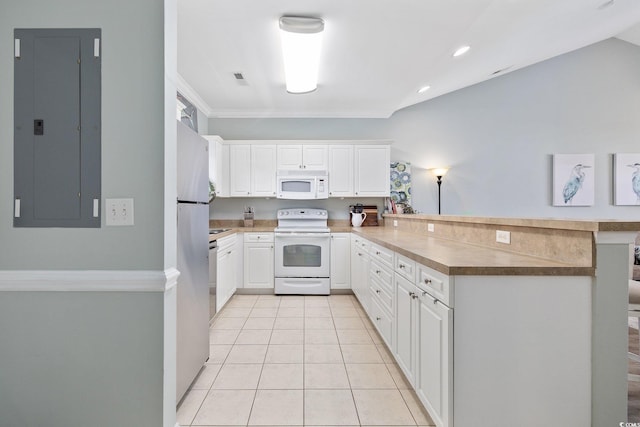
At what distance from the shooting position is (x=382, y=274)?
8.64 ft

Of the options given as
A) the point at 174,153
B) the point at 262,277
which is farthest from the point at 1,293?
the point at 262,277

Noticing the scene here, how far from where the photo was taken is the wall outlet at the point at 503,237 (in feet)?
6.27

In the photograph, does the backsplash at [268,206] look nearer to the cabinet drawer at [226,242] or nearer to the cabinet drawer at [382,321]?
the cabinet drawer at [226,242]

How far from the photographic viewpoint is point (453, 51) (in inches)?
127

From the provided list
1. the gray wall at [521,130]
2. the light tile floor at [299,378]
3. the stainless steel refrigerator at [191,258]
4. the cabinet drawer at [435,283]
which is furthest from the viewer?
the gray wall at [521,130]

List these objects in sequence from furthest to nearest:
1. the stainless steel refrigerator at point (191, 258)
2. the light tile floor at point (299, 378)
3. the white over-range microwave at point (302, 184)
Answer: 1. the white over-range microwave at point (302, 184)
2. the stainless steel refrigerator at point (191, 258)
3. the light tile floor at point (299, 378)

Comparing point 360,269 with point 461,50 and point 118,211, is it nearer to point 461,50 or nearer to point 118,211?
point 461,50

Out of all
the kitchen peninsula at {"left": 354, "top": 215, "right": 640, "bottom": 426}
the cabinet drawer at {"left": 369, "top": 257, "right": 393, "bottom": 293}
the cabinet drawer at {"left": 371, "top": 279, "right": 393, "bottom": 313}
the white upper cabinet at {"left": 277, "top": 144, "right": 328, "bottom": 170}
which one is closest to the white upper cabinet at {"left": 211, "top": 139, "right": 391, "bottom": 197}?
the white upper cabinet at {"left": 277, "top": 144, "right": 328, "bottom": 170}

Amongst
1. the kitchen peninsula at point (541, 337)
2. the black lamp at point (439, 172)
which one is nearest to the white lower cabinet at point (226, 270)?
the kitchen peninsula at point (541, 337)

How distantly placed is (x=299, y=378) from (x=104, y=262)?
1464 mm

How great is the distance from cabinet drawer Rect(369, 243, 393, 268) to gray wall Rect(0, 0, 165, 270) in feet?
5.39

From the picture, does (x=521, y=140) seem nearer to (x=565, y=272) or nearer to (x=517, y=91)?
(x=517, y=91)

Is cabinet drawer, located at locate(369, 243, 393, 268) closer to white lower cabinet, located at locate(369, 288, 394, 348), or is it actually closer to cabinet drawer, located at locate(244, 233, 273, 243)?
white lower cabinet, located at locate(369, 288, 394, 348)

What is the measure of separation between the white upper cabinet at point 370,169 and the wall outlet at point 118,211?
11.4ft
